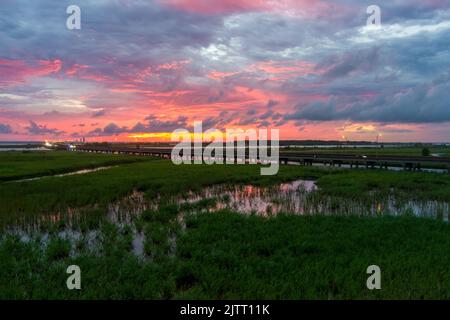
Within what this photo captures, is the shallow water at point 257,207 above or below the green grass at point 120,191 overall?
below

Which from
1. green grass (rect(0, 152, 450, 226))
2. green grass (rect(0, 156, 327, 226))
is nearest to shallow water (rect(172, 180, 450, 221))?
green grass (rect(0, 152, 450, 226))

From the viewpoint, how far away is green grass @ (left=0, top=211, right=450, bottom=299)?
24.4 feet

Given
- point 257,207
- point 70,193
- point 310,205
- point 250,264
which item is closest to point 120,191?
point 70,193

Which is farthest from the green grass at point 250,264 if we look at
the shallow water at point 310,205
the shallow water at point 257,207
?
the shallow water at point 310,205

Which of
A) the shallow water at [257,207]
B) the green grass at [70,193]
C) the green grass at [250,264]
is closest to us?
the green grass at [250,264]

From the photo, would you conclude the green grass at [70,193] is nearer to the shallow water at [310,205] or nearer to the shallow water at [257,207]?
the shallow water at [257,207]

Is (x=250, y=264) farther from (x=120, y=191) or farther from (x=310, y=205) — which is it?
(x=120, y=191)

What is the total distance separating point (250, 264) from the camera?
9125 millimetres

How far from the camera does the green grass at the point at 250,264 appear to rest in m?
7.45

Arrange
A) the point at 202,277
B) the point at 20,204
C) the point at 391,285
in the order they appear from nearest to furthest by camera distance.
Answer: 1. the point at 391,285
2. the point at 202,277
3. the point at 20,204
